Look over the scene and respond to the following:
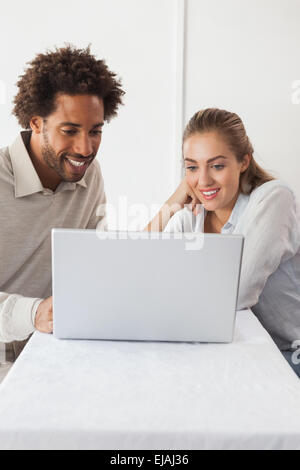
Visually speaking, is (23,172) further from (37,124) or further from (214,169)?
(214,169)

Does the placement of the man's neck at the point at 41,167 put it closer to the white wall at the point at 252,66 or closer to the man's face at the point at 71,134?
the man's face at the point at 71,134

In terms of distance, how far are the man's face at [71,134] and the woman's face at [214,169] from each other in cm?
41

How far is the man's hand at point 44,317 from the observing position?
1.14 m

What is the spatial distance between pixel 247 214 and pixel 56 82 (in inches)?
33.3

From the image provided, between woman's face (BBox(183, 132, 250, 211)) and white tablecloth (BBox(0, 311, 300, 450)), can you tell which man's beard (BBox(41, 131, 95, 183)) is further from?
white tablecloth (BBox(0, 311, 300, 450))

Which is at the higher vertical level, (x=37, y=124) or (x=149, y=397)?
(x=37, y=124)

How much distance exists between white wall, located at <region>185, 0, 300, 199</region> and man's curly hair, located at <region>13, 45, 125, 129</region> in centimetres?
131

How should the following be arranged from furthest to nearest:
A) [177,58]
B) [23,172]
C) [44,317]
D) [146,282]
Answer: [177,58] < [23,172] < [44,317] < [146,282]

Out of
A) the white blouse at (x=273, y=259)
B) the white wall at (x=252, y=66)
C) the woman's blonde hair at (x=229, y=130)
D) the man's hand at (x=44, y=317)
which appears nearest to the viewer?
the man's hand at (x=44, y=317)

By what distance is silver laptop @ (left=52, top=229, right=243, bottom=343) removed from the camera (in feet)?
3.33

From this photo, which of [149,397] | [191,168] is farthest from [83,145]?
[149,397]

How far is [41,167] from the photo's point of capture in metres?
1.73

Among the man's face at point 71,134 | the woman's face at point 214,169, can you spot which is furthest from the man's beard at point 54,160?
the woman's face at point 214,169
